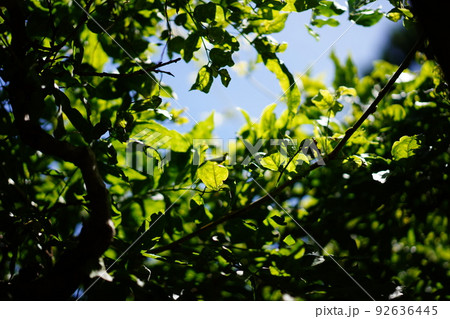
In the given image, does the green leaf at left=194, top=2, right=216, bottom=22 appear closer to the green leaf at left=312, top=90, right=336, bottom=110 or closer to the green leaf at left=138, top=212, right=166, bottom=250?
the green leaf at left=312, top=90, right=336, bottom=110

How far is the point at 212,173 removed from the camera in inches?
30.3

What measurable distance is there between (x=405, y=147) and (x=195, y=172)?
0.52 meters

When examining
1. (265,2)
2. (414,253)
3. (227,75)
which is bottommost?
(414,253)

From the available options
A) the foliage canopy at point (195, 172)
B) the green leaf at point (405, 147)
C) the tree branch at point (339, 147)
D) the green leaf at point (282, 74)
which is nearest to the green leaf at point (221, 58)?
the foliage canopy at point (195, 172)

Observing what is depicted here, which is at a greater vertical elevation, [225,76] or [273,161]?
[225,76]

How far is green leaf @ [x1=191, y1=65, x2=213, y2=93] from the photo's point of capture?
83cm

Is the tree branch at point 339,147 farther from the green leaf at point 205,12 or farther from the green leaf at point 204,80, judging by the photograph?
the green leaf at point 205,12

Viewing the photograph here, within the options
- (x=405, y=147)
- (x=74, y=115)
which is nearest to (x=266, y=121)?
(x=405, y=147)

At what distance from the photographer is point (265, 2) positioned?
0.82 m

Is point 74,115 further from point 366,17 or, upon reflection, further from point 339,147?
point 366,17

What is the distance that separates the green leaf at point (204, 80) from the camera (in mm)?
830

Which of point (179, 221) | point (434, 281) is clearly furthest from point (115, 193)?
point (434, 281)

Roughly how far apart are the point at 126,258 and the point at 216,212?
27cm
